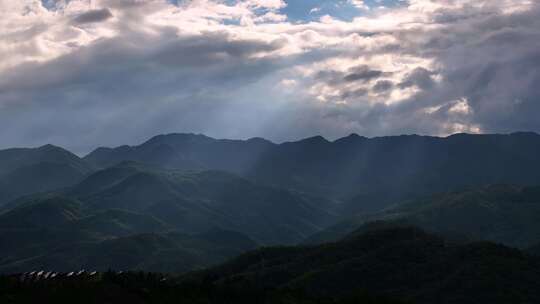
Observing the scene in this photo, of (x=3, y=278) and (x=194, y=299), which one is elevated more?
(x=3, y=278)

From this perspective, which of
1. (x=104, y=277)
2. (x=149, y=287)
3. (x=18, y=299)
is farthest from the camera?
(x=149, y=287)

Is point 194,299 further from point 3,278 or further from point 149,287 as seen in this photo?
point 3,278

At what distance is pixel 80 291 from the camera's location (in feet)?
481

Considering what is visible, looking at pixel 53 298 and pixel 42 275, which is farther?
pixel 42 275

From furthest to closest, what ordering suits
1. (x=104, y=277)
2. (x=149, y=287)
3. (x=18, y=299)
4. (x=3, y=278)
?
(x=149, y=287) < (x=104, y=277) < (x=3, y=278) < (x=18, y=299)

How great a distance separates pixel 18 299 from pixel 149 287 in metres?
50.4

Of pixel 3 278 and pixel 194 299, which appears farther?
pixel 194 299

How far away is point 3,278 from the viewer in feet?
527

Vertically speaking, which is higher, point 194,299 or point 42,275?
point 42,275

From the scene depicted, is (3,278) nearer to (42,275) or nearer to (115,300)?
(42,275)

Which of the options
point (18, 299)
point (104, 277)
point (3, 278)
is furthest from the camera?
point (104, 277)

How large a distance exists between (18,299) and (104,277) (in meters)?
34.3

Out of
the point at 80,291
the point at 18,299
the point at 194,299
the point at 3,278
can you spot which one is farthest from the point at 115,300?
the point at 194,299

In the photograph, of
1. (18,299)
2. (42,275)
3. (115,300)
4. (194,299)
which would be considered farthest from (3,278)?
(194,299)
